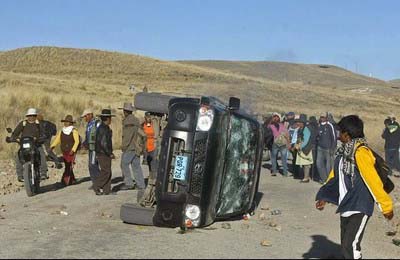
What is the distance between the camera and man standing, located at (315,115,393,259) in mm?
6371

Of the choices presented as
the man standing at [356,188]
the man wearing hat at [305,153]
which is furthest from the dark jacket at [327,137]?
the man standing at [356,188]

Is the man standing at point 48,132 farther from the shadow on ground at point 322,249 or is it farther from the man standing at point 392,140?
the man standing at point 392,140

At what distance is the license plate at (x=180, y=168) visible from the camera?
8.30 metres

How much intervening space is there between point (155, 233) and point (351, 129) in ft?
10.7

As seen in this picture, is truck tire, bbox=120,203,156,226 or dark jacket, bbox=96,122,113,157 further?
dark jacket, bbox=96,122,113,157

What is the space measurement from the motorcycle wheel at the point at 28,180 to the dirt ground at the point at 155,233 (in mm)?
139

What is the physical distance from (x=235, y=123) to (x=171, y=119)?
1.12m

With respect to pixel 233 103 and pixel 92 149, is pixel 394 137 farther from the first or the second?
pixel 233 103

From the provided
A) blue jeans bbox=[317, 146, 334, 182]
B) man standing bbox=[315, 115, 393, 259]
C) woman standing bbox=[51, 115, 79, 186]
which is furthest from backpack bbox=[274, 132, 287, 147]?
man standing bbox=[315, 115, 393, 259]

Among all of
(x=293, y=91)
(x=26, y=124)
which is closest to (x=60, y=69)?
(x=293, y=91)

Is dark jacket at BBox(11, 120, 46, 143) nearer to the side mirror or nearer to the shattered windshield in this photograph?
the shattered windshield

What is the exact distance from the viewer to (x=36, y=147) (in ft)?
44.0

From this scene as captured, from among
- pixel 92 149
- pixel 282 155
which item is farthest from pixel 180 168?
pixel 282 155

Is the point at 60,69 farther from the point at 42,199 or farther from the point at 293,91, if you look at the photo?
the point at 42,199
